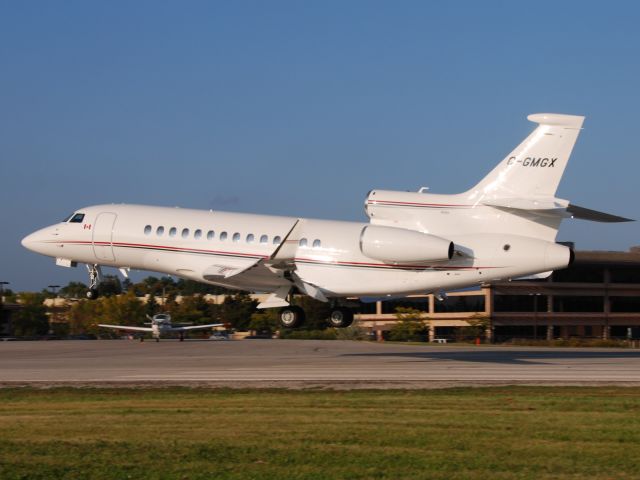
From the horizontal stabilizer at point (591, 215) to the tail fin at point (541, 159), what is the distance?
0.92 metres

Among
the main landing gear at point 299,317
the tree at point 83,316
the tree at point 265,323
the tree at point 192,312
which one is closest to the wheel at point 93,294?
the main landing gear at point 299,317

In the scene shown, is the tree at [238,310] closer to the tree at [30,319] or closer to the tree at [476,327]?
the tree at [30,319]

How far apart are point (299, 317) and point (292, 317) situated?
25 centimetres

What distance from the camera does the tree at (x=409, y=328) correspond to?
80500mm

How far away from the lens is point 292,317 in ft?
104

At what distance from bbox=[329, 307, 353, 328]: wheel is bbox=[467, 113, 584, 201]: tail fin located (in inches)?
271

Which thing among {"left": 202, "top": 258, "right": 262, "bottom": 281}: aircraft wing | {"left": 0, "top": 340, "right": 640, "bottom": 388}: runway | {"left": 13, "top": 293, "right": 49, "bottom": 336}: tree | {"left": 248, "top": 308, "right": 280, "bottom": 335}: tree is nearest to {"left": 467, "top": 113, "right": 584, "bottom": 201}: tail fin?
{"left": 0, "top": 340, "right": 640, "bottom": 388}: runway

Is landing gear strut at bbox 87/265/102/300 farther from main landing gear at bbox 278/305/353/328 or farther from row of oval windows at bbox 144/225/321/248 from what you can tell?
main landing gear at bbox 278/305/353/328

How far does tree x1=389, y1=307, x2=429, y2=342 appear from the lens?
80500 mm

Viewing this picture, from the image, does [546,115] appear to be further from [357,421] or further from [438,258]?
[357,421]

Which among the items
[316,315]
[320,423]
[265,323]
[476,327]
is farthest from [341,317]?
[265,323]

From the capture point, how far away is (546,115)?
93.6 feet

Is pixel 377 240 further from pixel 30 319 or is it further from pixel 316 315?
pixel 30 319

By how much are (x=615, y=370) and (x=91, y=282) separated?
751 inches
